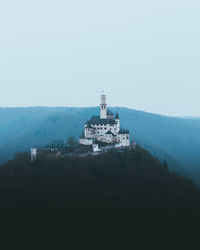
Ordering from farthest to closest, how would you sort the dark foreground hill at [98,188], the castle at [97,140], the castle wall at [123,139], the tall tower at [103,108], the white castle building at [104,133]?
the tall tower at [103,108]
the castle wall at [123,139]
the white castle building at [104,133]
the castle at [97,140]
the dark foreground hill at [98,188]

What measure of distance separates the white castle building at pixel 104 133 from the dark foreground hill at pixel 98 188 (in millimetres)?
4002

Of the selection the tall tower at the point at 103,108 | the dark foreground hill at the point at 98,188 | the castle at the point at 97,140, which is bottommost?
the dark foreground hill at the point at 98,188

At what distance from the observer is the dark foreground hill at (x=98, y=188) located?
5062 centimetres

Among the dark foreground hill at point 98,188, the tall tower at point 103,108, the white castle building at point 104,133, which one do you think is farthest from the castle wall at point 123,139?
the tall tower at point 103,108

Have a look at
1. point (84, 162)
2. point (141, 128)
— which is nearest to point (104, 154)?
point (84, 162)

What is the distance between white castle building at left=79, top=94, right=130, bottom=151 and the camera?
65625 mm

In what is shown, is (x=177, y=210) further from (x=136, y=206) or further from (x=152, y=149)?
(x=152, y=149)

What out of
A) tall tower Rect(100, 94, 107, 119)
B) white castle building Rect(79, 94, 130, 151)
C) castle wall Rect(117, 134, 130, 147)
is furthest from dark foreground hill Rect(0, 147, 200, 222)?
tall tower Rect(100, 94, 107, 119)

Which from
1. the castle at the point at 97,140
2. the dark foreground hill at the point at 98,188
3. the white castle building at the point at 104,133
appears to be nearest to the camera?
the dark foreground hill at the point at 98,188

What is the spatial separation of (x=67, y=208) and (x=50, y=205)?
8.36 feet

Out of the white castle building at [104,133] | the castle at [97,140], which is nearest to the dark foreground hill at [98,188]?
the castle at [97,140]

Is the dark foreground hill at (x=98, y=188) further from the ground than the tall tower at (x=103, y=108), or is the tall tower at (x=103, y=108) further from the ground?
the tall tower at (x=103, y=108)

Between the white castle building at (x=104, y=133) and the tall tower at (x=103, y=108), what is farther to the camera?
the tall tower at (x=103, y=108)

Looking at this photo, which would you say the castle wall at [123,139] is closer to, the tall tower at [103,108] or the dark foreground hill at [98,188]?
the dark foreground hill at [98,188]
